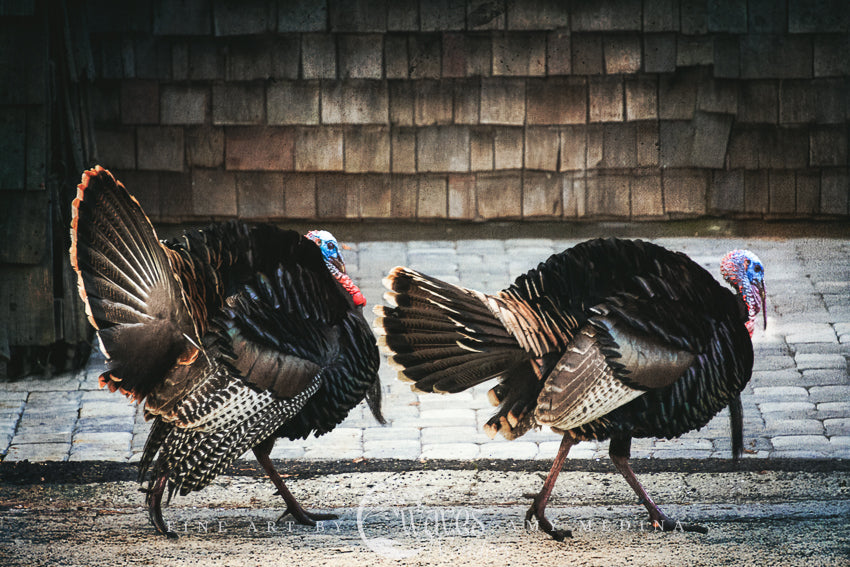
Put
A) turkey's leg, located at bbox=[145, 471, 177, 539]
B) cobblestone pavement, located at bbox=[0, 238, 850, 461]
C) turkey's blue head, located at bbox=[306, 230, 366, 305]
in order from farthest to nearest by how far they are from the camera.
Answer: cobblestone pavement, located at bbox=[0, 238, 850, 461] → turkey's blue head, located at bbox=[306, 230, 366, 305] → turkey's leg, located at bbox=[145, 471, 177, 539]

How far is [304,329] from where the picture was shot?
4039 mm

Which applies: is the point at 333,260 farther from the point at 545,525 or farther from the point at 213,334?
the point at 545,525

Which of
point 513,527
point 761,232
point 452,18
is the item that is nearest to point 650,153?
point 761,232

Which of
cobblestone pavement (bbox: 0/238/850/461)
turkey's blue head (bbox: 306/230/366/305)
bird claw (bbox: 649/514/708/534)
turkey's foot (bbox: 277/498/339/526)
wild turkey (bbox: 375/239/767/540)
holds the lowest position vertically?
bird claw (bbox: 649/514/708/534)

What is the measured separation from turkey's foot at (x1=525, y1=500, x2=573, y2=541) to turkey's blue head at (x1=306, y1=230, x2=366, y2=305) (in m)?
1.11

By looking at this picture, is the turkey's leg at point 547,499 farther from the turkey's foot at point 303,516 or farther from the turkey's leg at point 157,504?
the turkey's leg at point 157,504

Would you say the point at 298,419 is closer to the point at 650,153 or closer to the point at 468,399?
the point at 468,399

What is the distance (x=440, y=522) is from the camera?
4168 mm

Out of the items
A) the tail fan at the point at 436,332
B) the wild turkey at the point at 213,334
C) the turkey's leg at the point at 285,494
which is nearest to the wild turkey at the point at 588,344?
the tail fan at the point at 436,332

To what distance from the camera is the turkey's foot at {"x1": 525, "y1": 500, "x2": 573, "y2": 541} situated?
400cm

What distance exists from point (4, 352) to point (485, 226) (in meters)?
3.23

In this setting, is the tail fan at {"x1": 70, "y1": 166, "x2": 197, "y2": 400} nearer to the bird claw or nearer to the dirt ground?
the dirt ground

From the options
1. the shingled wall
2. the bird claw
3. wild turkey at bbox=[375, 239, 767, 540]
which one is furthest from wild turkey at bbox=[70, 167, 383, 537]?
the shingled wall

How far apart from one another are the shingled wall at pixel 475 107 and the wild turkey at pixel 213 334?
9.39 ft
